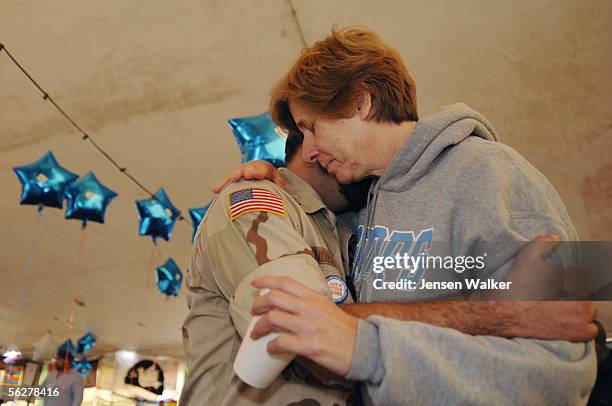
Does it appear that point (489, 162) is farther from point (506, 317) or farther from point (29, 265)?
point (29, 265)

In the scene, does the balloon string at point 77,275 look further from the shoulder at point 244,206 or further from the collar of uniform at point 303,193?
the shoulder at point 244,206

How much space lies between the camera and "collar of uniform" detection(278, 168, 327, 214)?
1.62 m

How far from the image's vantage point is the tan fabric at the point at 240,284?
1.15 metres

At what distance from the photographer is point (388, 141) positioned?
1.64 metres

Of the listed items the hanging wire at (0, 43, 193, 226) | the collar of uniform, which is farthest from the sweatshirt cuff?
the hanging wire at (0, 43, 193, 226)

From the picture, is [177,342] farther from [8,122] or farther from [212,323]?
[212,323]

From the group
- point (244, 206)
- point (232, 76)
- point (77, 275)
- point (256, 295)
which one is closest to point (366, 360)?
point (256, 295)

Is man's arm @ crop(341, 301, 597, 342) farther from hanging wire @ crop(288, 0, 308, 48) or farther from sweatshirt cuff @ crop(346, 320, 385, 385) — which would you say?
hanging wire @ crop(288, 0, 308, 48)

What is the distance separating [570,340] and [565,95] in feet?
13.8

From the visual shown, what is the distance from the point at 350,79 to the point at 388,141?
0.19 metres

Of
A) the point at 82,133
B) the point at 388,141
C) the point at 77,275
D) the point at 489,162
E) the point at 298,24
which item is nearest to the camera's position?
the point at 489,162

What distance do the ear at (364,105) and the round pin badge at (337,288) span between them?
509 millimetres

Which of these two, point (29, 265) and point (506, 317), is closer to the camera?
point (506, 317)

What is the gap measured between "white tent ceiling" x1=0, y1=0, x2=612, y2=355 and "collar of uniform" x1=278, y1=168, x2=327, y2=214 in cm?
273
